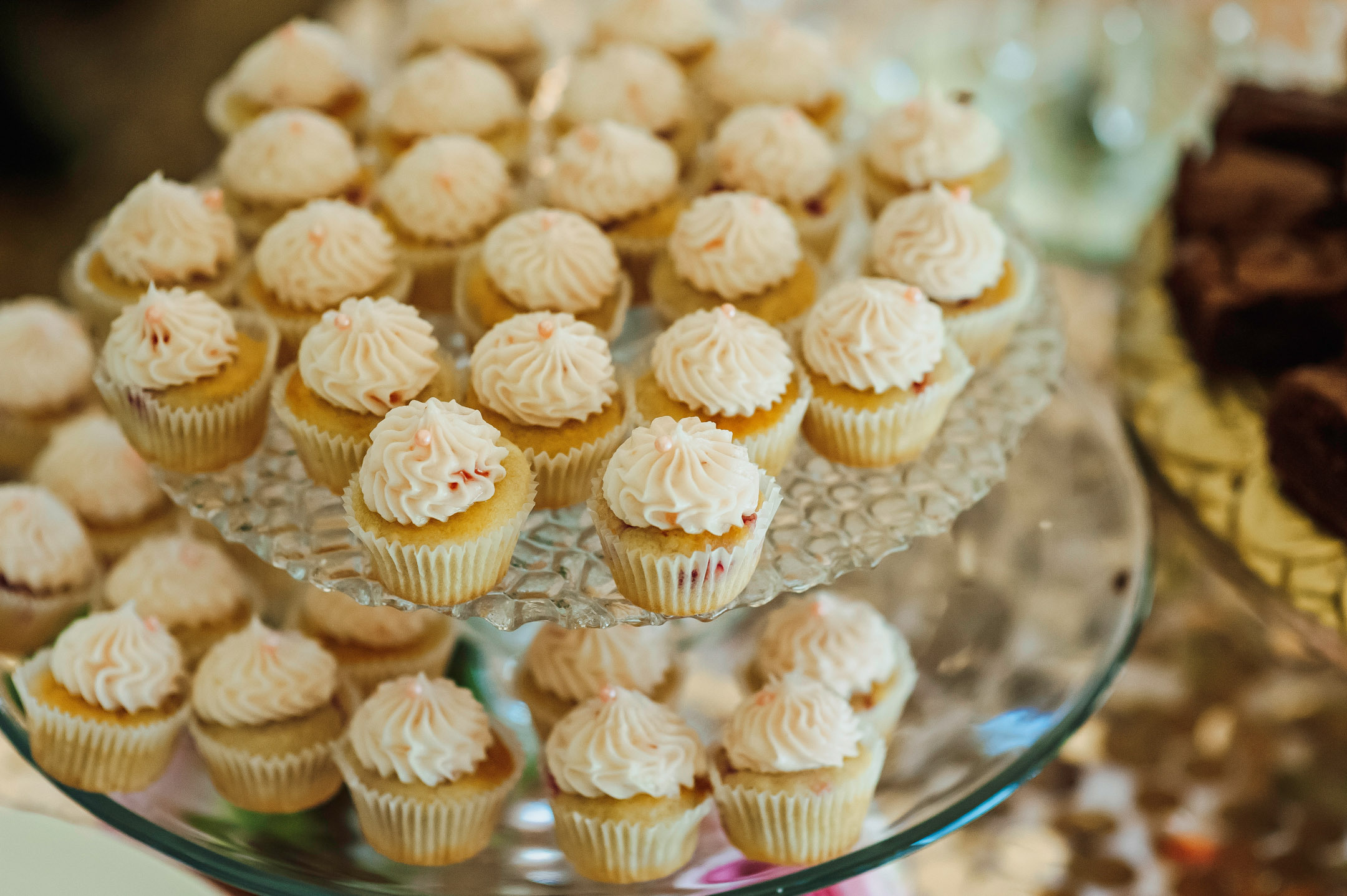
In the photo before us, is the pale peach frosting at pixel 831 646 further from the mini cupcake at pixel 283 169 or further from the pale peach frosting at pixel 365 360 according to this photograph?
the mini cupcake at pixel 283 169

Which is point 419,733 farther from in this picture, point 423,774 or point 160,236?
point 160,236

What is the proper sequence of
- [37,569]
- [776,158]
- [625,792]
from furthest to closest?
[776,158], [37,569], [625,792]

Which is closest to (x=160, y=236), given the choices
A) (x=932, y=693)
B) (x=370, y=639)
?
(x=370, y=639)

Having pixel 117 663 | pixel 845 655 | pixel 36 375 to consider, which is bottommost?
pixel 845 655

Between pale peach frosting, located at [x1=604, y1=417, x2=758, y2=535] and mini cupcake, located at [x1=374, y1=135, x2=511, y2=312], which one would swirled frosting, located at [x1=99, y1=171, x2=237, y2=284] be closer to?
mini cupcake, located at [x1=374, y1=135, x2=511, y2=312]

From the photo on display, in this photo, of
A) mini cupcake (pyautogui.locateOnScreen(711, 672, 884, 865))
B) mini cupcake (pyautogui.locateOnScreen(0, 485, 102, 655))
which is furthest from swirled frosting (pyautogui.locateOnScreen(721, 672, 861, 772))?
mini cupcake (pyautogui.locateOnScreen(0, 485, 102, 655))
